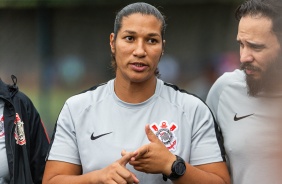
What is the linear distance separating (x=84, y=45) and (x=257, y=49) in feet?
18.1

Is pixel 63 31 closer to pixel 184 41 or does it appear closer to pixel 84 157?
pixel 184 41

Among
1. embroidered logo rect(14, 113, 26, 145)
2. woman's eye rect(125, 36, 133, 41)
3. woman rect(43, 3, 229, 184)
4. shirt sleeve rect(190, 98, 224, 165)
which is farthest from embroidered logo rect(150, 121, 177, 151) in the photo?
embroidered logo rect(14, 113, 26, 145)

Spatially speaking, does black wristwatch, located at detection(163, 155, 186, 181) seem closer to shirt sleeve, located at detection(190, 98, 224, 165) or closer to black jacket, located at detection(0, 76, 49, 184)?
shirt sleeve, located at detection(190, 98, 224, 165)

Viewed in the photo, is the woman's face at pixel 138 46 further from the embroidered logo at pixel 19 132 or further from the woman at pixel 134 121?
the embroidered logo at pixel 19 132

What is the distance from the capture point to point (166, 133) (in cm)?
313

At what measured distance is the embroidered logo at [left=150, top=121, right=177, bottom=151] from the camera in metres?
3.11

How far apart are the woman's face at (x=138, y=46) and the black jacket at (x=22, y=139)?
69 centimetres

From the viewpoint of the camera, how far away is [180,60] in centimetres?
823

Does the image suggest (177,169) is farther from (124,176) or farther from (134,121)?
(134,121)

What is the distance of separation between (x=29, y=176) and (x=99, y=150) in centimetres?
61

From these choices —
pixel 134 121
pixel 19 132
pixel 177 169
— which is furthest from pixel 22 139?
pixel 177 169

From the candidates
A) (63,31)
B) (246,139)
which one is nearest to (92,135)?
(246,139)

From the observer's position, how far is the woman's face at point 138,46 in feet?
10.4

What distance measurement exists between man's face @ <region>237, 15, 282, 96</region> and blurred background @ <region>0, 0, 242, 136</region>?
15.3ft
